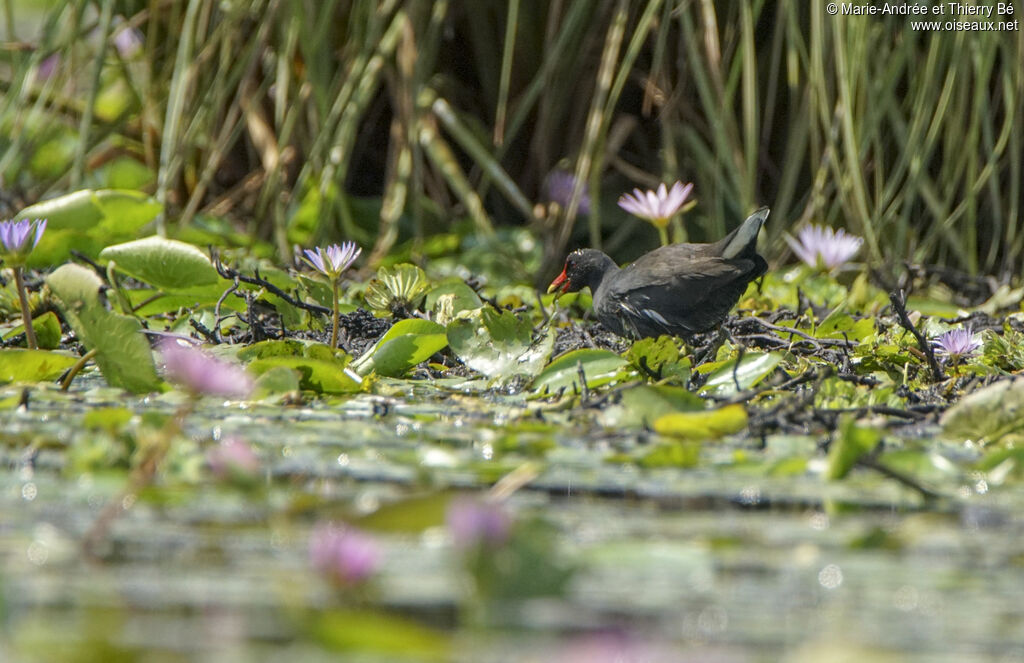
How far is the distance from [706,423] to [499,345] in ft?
2.38

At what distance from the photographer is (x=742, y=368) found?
2.47 metres

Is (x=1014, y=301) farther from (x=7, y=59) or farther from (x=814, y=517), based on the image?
(x=7, y=59)

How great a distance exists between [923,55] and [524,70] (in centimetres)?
135

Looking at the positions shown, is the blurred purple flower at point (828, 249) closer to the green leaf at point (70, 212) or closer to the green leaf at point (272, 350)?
the green leaf at point (272, 350)

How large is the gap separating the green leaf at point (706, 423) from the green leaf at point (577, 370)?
0.45 metres

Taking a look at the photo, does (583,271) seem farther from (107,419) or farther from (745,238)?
(107,419)

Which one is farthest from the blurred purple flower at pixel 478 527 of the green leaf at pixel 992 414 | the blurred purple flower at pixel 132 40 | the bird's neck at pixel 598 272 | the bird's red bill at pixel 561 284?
the blurred purple flower at pixel 132 40

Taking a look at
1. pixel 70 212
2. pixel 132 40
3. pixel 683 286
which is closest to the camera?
pixel 683 286

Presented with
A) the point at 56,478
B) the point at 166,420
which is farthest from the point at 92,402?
the point at 56,478

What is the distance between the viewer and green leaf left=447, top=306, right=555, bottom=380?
2.63 meters

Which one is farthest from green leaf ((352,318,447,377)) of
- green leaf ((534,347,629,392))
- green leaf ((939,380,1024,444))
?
green leaf ((939,380,1024,444))

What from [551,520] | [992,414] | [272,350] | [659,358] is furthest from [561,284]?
[551,520]

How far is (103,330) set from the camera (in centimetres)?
227

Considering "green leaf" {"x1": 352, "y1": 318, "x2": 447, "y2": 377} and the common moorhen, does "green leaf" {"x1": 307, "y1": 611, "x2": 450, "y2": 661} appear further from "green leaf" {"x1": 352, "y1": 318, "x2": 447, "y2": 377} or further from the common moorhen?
the common moorhen
